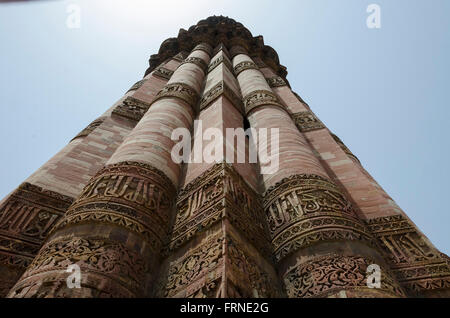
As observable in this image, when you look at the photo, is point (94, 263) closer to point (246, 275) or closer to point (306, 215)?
point (246, 275)

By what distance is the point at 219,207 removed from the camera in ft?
9.84

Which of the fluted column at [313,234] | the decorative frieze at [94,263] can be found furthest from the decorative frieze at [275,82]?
the decorative frieze at [94,263]

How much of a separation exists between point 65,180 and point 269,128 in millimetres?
3104

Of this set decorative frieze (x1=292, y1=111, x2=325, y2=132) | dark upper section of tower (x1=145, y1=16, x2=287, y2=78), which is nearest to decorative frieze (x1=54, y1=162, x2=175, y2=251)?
decorative frieze (x1=292, y1=111, x2=325, y2=132)

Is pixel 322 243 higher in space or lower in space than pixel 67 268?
higher

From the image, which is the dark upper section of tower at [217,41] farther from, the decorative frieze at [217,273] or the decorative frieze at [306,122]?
the decorative frieze at [217,273]

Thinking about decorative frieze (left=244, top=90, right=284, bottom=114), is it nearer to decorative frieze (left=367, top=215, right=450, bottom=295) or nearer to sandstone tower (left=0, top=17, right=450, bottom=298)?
sandstone tower (left=0, top=17, right=450, bottom=298)

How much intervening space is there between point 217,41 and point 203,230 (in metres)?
12.9

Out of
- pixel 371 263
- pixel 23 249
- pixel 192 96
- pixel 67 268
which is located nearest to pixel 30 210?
pixel 23 249

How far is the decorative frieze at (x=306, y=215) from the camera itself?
3.01 meters

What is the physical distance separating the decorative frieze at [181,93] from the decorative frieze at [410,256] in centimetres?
413

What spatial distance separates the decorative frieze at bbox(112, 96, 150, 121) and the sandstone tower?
2.08 metres
